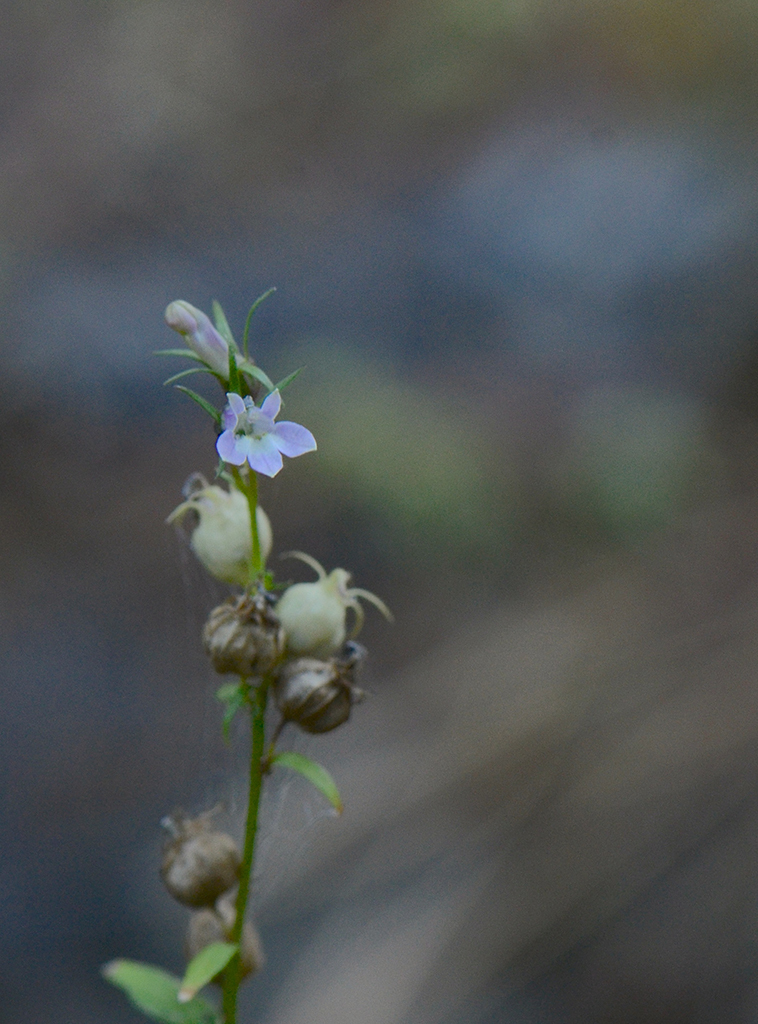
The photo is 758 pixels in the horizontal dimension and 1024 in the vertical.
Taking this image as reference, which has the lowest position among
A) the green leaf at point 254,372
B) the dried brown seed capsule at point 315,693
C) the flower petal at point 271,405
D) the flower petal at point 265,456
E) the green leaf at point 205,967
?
the green leaf at point 205,967

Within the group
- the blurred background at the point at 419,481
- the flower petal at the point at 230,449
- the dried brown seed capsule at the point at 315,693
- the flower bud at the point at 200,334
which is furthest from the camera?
the blurred background at the point at 419,481

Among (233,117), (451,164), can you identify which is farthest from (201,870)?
(233,117)

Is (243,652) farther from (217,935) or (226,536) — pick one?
(217,935)

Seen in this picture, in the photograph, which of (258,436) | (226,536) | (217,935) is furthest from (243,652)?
(217,935)

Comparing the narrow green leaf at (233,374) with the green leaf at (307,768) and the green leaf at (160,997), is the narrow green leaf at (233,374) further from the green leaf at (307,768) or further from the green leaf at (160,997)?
the green leaf at (160,997)

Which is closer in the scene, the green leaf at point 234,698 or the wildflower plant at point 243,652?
the wildflower plant at point 243,652

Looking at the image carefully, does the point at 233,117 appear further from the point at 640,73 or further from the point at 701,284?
the point at 701,284

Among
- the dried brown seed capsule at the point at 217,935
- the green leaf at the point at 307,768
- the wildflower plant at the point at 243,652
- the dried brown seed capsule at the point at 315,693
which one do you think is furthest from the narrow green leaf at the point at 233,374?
the dried brown seed capsule at the point at 217,935
